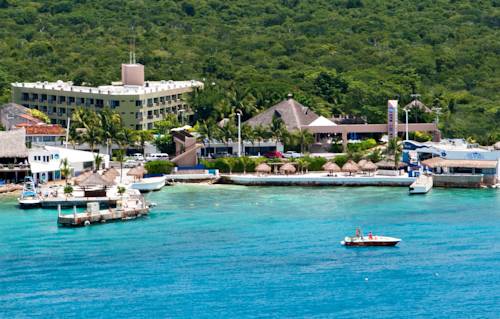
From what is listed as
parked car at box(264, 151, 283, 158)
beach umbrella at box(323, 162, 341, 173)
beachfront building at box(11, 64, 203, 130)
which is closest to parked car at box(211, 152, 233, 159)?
parked car at box(264, 151, 283, 158)

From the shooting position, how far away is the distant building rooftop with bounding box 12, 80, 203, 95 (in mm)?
114438

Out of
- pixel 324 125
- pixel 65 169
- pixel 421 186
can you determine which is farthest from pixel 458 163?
pixel 65 169

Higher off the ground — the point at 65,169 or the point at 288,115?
the point at 288,115

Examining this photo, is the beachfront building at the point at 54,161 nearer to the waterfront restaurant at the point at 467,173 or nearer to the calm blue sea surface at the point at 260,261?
the calm blue sea surface at the point at 260,261

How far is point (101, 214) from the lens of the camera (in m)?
83.8

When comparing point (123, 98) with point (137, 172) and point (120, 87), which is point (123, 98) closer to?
point (120, 87)

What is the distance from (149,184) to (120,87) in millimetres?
23907

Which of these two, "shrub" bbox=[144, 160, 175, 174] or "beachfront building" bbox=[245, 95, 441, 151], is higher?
"beachfront building" bbox=[245, 95, 441, 151]

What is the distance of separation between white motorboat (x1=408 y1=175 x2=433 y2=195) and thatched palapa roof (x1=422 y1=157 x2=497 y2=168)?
2189 mm

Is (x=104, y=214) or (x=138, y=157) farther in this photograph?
(x=138, y=157)

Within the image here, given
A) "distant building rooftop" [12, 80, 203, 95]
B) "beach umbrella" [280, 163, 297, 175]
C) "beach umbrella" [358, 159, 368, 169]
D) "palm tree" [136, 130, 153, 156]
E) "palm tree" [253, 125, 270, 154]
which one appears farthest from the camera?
"distant building rooftop" [12, 80, 203, 95]

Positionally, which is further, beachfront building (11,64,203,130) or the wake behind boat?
beachfront building (11,64,203,130)

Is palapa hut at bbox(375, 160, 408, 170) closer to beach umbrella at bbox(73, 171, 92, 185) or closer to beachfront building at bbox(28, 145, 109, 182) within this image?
beachfront building at bbox(28, 145, 109, 182)

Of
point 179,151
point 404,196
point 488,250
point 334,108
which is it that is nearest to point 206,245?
point 488,250
